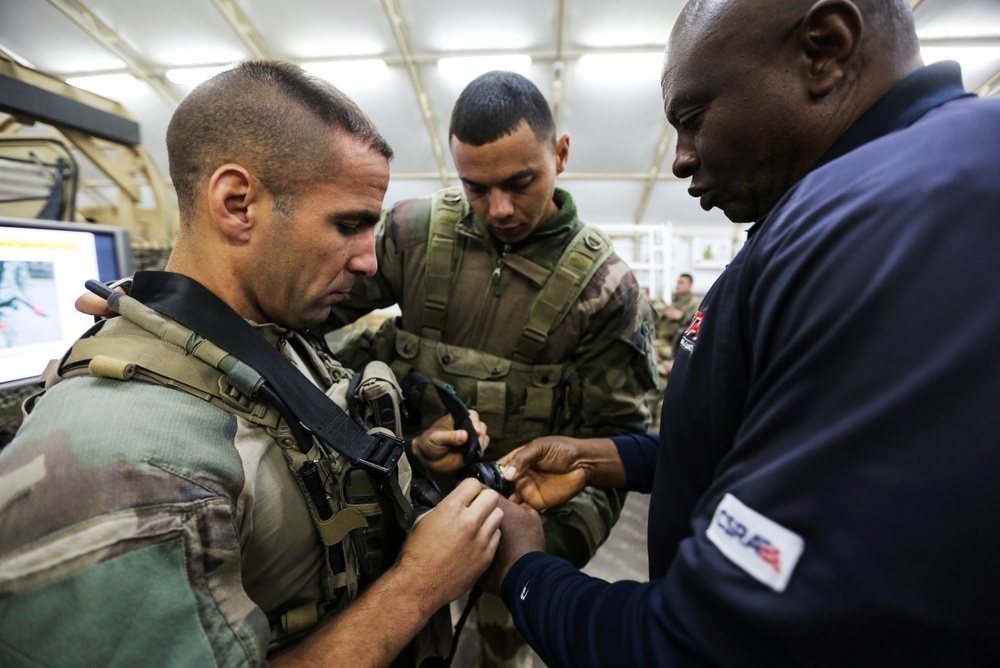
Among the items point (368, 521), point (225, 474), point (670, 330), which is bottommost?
point (670, 330)

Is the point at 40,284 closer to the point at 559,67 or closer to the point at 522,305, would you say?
the point at 522,305

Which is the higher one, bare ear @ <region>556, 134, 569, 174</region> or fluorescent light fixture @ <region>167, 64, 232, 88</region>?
fluorescent light fixture @ <region>167, 64, 232, 88</region>

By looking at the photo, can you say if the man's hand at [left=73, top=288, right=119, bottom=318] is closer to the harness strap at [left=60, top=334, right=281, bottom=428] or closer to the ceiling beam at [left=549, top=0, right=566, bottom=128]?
the harness strap at [left=60, top=334, right=281, bottom=428]

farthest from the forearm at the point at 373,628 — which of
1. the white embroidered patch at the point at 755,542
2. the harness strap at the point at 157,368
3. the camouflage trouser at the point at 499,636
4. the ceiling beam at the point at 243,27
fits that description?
the ceiling beam at the point at 243,27

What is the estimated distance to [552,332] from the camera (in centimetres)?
192

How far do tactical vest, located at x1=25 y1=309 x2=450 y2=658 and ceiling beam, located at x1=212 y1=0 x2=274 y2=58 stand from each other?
7.82 meters

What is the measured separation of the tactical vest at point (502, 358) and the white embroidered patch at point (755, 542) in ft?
4.05

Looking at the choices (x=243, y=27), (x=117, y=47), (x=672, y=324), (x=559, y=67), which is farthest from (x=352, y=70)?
(x=672, y=324)

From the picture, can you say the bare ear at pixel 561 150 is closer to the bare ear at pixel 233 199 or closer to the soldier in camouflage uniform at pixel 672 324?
A: the bare ear at pixel 233 199

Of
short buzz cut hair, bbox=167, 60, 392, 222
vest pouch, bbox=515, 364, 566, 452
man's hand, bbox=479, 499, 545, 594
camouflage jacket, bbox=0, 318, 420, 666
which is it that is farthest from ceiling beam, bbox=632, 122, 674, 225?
camouflage jacket, bbox=0, 318, 420, 666

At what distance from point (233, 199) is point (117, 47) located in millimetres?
9523

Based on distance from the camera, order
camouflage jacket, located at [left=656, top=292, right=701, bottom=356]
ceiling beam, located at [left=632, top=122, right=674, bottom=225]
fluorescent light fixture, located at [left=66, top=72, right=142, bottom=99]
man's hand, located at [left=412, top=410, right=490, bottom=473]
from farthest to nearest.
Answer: ceiling beam, located at [left=632, top=122, right=674, bottom=225] → fluorescent light fixture, located at [left=66, top=72, right=142, bottom=99] → camouflage jacket, located at [left=656, top=292, right=701, bottom=356] → man's hand, located at [left=412, top=410, right=490, bottom=473]

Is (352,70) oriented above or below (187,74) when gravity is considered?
below

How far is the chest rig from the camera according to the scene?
896 millimetres
